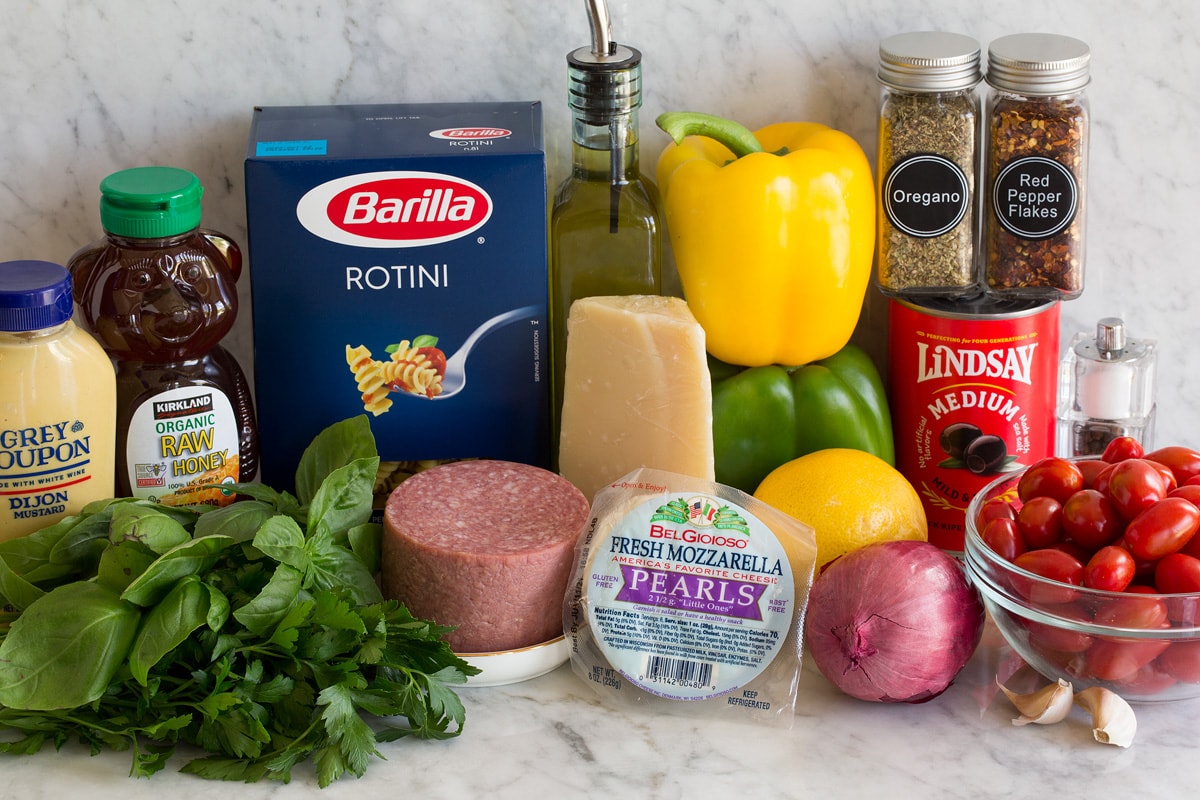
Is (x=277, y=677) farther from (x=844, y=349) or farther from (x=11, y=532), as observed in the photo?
(x=844, y=349)

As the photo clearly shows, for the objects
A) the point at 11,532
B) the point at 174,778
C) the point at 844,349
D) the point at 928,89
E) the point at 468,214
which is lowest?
the point at 174,778

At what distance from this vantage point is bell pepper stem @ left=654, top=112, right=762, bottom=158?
1.17 metres

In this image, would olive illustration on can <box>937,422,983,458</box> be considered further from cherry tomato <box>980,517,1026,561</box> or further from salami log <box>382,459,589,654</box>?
salami log <box>382,459,589,654</box>

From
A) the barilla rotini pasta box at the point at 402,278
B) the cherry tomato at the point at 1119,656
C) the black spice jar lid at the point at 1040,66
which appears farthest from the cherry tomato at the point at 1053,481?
the barilla rotini pasta box at the point at 402,278

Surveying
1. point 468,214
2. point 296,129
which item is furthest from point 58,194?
point 468,214

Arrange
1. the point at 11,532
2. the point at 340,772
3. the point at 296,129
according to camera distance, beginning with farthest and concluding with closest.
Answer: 1. the point at 296,129
2. the point at 11,532
3. the point at 340,772

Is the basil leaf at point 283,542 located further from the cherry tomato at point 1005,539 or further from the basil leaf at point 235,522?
the cherry tomato at point 1005,539

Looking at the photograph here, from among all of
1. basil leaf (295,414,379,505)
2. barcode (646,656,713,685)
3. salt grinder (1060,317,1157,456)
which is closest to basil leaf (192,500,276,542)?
basil leaf (295,414,379,505)

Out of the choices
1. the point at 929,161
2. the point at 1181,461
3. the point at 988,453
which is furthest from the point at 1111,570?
the point at 929,161

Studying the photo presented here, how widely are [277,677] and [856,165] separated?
667 mm

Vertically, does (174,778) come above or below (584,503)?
below

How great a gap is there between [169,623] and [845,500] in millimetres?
554

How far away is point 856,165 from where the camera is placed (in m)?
1.19

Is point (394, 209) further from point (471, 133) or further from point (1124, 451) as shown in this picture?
point (1124, 451)
